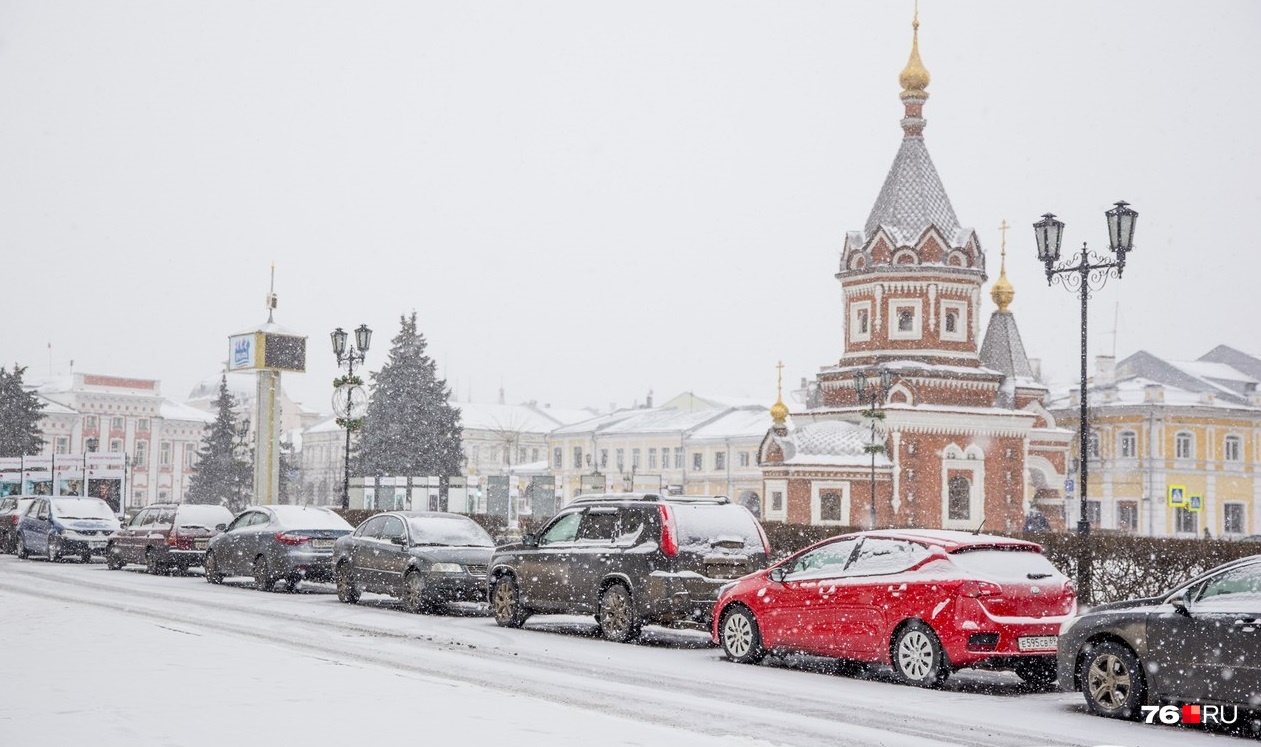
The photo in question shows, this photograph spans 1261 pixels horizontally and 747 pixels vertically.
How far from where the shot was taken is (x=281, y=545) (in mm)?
24812

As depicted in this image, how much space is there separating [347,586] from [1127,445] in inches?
2696

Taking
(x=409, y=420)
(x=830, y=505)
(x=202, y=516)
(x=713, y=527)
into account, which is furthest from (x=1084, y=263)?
(x=409, y=420)

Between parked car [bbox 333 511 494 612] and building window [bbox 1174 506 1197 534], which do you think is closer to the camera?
parked car [bbox 333 511 494 612]

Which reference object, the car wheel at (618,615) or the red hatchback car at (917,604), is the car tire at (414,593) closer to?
the car wheel at (618,615)

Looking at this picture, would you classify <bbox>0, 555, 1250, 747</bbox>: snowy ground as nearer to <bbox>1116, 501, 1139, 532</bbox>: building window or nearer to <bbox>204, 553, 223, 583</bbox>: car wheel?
<bbox>204, 553, 223, 583</bbox>: car wheel

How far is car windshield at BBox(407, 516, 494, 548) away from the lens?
21516 millimetres

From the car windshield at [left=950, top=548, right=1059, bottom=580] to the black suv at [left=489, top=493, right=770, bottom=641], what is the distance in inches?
150

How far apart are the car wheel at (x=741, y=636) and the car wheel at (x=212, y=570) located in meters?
14.4

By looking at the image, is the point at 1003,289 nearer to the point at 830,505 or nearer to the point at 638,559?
the point at 830,505

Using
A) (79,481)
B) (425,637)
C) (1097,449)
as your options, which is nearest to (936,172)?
(1097,449)

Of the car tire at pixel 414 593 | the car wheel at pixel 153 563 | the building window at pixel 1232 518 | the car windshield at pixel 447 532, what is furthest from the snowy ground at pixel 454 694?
the building window at pixel 1232 518

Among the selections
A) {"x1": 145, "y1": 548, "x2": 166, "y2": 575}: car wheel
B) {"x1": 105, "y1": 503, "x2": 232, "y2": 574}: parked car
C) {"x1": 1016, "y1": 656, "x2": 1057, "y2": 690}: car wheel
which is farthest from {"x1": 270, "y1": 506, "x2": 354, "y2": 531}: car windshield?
{"x1": 1016, "y1": 656, "x2": 1057, "y2": 690}: car wheel

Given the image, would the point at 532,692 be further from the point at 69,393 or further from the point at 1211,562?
the point at 69,393

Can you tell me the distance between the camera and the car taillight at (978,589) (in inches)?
503
